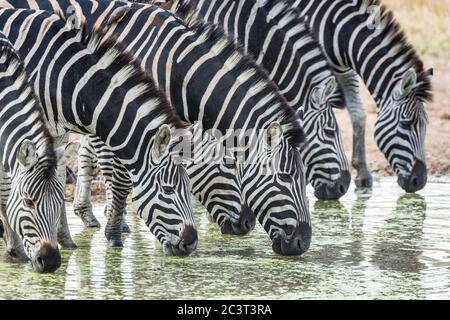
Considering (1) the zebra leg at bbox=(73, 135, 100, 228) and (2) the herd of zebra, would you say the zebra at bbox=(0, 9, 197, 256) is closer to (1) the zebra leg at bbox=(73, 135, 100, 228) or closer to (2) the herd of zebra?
(2) the herd of zebra

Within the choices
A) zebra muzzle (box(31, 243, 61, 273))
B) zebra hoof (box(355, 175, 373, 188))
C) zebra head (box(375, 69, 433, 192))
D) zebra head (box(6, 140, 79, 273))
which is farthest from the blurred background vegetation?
zebra muzzle (box(31, 243, 61, 273))

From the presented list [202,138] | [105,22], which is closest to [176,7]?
[105,22]

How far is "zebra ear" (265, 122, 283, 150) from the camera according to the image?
11500 millimetres

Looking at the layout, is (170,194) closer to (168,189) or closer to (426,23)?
(168,189)

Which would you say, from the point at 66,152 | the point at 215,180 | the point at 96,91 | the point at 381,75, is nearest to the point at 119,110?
the point at 96,91

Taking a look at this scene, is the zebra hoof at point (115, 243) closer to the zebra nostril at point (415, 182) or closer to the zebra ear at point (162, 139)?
the zebra ear at point (162, 139)

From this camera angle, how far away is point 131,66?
11.5 m

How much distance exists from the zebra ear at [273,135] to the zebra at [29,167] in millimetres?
1684

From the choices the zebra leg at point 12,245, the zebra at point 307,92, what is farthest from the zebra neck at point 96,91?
the zebra at point 307,92

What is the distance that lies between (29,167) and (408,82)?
624 centimetres

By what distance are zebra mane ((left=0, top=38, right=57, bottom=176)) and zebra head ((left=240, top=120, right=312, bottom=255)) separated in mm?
1951

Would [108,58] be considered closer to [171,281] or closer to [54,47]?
[54,47]

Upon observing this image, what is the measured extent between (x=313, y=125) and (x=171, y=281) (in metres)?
4.21

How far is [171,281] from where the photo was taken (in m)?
10.5
